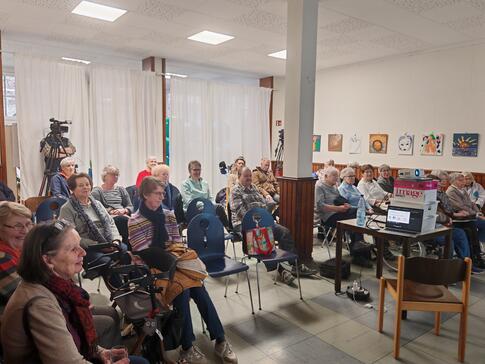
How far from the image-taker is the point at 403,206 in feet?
9.95

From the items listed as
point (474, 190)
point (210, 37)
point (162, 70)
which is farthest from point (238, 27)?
point (474, 190)

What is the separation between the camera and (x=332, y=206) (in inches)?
176

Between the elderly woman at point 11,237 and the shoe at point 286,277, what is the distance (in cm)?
242

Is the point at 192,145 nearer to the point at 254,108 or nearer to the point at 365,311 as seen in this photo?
the point at 254,108

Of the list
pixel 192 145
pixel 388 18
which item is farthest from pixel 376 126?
pixel 192 145

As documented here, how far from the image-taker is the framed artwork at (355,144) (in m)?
7.05

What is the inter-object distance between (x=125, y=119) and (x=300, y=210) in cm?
379

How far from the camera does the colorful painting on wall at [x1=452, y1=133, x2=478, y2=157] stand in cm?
559

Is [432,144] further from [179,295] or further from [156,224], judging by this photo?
[179,295]

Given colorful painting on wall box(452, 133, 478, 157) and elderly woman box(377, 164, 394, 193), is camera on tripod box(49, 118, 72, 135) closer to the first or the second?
elderly woman box(377, 164, 394, 193)

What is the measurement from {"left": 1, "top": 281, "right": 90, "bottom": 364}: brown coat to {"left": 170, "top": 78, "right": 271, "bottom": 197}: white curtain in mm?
5961

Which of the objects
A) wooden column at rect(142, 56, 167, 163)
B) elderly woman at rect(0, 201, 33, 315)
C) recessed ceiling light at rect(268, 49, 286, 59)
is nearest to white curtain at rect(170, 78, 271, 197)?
wooden column at rect(142, 56, 167, 163)

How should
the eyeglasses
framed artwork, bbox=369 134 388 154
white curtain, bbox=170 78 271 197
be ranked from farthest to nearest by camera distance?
white curtain, bbox=170 78 271 197
framed artwork, bbox=369 134 388 154
the eyeglasses

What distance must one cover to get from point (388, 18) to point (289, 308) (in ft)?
12.2
